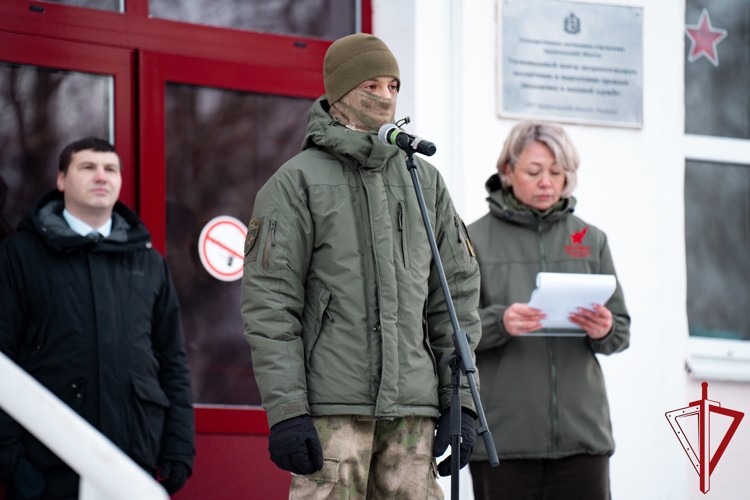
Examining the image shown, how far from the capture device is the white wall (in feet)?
23.4

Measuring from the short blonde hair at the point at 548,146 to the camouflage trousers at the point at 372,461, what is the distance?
1.73 meters

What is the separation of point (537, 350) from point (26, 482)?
76.8 inches

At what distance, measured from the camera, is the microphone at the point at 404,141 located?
4.08 metres

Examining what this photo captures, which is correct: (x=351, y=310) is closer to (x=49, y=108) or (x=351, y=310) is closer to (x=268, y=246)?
(x=268, y=246)

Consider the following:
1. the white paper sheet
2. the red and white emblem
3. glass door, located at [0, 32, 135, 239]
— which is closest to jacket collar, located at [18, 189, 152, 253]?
glass door, located at [0, 32, 135, 239]

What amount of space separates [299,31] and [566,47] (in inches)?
51.2

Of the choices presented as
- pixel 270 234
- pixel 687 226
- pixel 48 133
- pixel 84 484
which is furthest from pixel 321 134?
pixel 687 226

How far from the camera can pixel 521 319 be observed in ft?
17.8

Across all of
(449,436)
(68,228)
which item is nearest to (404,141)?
(449,436)

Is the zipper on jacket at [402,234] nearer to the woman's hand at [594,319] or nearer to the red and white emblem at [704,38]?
the woman's hand at [594,319]

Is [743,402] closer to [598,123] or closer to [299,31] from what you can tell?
[598,123]

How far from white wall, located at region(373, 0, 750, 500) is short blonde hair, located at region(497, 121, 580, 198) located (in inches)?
46.6

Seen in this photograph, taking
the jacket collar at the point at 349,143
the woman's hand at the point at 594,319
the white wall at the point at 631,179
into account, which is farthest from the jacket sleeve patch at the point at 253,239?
the white wall at the point at 631,179

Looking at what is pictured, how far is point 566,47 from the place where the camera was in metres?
7.43
